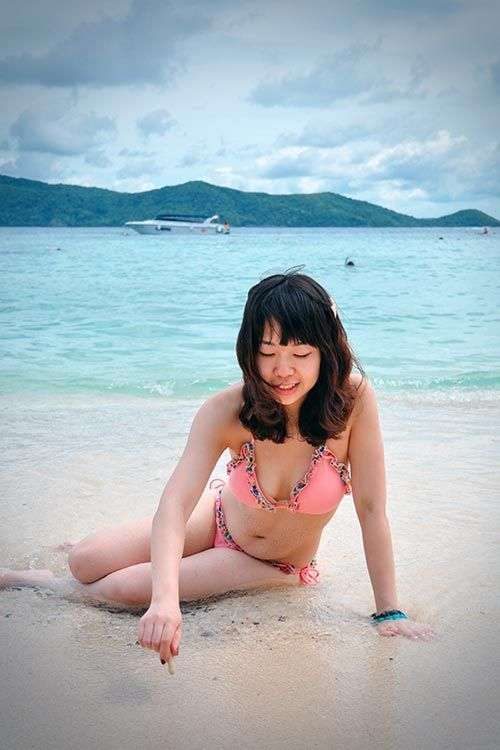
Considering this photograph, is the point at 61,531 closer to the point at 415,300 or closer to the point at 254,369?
the point at 254,369

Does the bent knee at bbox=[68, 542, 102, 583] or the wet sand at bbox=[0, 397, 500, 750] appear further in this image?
the bent knee at bbox=[68, 542, 102, 583]

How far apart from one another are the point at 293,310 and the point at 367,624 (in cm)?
113

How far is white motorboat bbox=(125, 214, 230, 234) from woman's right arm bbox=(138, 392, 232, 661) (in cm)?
8753

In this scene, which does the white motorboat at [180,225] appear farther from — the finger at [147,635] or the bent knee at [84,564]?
the finger at [147,635]

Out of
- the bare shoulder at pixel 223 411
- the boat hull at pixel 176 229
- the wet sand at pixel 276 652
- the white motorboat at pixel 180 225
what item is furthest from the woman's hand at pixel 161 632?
the white motorboat at pixel 180 225

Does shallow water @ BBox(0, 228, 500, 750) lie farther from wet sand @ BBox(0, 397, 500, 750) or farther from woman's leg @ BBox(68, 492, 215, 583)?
woman's leg @ BBox(68, 492, 215, 583)

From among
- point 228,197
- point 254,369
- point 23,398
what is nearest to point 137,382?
point 23,398

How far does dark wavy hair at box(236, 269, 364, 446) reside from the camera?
2578 mm

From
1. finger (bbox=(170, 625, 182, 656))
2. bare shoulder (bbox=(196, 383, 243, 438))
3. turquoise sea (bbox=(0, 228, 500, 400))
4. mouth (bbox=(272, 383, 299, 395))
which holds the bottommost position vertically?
turquoise sea (bbox=(0, 228, 500, 400))

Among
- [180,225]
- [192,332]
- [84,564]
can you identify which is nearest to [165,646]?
[84,564]

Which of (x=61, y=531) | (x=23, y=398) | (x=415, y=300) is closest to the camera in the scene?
(x=61, y=531)

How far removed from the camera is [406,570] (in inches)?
137

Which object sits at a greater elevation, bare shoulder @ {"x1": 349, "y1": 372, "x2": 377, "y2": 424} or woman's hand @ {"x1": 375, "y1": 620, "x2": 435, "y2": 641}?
bare shoulder @ {"x1": 349, "y1": 372, "x2": 377, "y2": 424}

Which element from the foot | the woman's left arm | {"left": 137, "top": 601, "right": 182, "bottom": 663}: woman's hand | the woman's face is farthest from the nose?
the foot
